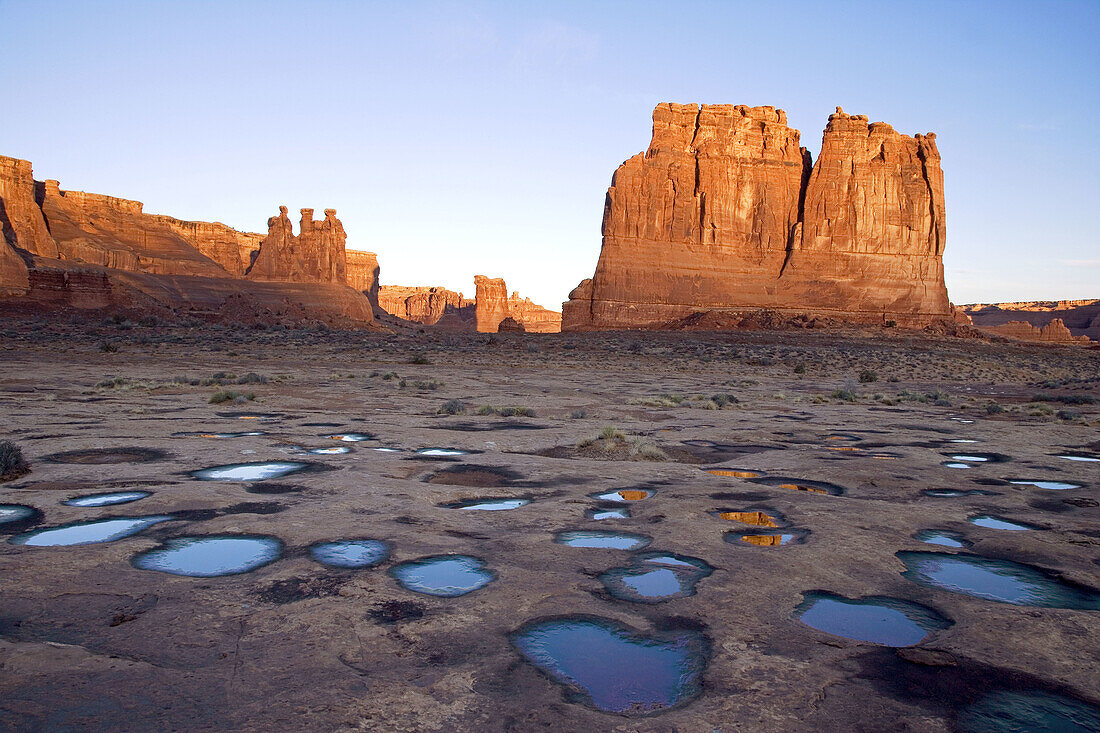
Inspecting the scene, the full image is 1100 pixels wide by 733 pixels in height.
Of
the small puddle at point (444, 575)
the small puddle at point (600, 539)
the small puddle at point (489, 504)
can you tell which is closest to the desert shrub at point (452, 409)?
the small puddle at point (489, 504)

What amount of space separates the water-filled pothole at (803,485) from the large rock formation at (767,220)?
6955 centimetres

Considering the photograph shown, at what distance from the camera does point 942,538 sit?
5242mm

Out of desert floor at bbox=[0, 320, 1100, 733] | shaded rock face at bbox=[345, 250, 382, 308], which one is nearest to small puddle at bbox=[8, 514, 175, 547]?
desert floor at bbox=[0, 320, 1100, 733]

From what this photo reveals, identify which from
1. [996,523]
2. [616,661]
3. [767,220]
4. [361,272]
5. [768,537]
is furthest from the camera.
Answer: [361,272]

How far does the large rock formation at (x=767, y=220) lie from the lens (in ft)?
256

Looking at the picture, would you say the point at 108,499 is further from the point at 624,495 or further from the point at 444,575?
the point at 624,495

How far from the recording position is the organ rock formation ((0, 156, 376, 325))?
57894 mm

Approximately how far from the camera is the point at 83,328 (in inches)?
1633

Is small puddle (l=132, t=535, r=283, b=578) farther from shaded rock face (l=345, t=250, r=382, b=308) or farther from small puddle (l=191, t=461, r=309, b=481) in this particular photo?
shaded rock face (l=345, t=250, r=382, b=308)

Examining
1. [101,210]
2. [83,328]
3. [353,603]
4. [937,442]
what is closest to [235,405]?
[353,603]

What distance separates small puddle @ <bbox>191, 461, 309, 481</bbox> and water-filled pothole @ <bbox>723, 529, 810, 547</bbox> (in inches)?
169

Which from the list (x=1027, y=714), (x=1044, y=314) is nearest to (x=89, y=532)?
(x=1027, y=714)

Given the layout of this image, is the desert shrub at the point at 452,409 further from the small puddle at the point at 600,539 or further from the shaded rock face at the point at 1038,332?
the shaded rock face at the point at 1038,332

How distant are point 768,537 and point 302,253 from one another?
372 ft
